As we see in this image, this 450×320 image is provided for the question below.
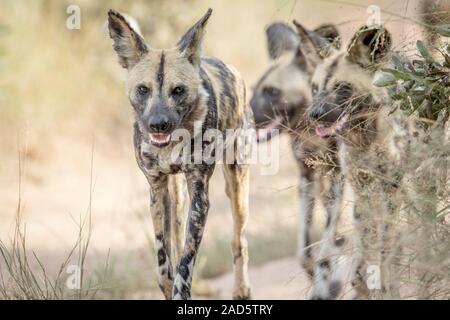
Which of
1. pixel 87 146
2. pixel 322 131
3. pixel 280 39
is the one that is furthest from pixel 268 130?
pixel 87 146

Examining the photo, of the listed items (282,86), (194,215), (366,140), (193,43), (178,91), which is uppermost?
(193,43)

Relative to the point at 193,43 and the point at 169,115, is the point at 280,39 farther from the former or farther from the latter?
the point at 169,115

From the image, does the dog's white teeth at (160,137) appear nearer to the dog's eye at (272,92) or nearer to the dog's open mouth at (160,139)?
the dog's open mouth at (160,139)

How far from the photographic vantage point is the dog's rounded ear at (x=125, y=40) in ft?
16.0

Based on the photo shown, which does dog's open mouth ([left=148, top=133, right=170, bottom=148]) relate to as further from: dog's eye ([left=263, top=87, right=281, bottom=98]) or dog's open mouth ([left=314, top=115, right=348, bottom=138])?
dog's eye ([left=263, top=87, right=281, bottom=98])

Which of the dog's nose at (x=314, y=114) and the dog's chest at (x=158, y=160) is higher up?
the dog's nose at (x=314, y=114)

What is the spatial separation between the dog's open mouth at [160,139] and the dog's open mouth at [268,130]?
2.07m

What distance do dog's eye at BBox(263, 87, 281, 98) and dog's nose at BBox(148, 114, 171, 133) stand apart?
103 inches

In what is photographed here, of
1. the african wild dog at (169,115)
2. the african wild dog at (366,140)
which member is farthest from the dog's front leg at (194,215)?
the african wild dog at (366,140)

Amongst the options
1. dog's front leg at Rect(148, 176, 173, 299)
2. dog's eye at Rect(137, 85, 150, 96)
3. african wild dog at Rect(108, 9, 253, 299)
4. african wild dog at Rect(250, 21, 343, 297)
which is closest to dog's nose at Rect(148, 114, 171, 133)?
african wild dog at Rect(108, 9, 253, 299)

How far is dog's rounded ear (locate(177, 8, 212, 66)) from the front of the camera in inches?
194

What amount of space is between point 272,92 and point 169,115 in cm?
263

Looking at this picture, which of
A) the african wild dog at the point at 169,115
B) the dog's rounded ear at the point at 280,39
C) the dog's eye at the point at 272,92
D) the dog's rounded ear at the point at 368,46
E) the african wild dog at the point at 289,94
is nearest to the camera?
the african wild dog at the point at 169,115

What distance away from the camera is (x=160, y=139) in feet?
15.6
